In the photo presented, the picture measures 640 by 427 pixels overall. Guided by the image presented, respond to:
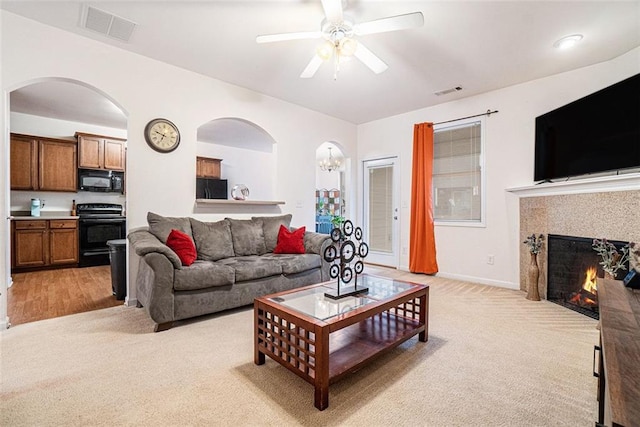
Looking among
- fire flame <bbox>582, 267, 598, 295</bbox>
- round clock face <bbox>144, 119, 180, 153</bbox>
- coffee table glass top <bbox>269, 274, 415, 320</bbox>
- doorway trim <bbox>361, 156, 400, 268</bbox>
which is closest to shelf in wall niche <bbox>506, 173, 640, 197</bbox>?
fire flame <bbox>582, 267, 598, 295</bbox>

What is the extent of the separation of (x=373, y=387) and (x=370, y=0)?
106 inches

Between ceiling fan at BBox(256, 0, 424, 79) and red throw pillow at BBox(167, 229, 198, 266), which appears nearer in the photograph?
ceiling fan at BBox(256, 0, 424, 79)

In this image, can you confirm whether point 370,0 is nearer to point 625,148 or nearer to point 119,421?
point 625,148

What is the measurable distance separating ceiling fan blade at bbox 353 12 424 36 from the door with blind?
3.18 metres

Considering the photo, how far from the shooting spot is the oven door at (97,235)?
5184mm

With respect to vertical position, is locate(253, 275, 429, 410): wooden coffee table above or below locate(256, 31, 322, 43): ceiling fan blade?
below

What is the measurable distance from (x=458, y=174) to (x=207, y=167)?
533 cm

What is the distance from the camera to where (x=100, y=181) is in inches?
217

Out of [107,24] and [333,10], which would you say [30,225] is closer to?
[107,24]

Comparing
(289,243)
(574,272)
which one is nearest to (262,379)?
(289,243)

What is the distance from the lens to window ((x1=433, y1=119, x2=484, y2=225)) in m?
4.31

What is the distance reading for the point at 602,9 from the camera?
235 centimetres

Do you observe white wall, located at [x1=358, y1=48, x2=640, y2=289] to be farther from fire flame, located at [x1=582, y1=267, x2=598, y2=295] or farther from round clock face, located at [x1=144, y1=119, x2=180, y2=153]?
round clock face, located at [x1=144, y1=119, x2=180, y2=153]

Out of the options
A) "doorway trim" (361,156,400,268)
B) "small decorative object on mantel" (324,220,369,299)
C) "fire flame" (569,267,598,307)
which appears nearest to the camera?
"small decorative object on mantel" (324,220,369,299)
